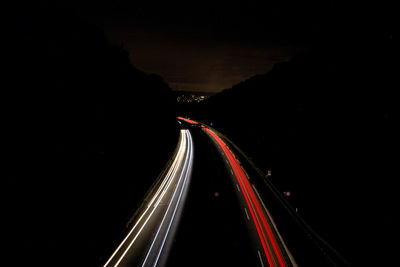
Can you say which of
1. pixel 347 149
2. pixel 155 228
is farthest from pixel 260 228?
pixel 347 149

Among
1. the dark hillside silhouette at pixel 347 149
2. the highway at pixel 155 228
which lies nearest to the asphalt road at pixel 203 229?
the highway at pixel 155 228

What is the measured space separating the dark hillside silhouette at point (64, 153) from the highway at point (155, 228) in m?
0.85

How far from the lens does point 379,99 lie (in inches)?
1003

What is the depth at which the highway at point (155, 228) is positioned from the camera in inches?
466

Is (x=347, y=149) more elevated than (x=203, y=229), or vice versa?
(x=347, y=149)

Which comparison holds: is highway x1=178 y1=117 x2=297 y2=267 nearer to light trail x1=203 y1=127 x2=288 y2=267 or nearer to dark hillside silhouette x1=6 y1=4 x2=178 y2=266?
light trail x1=203 y1=127 x2=288 y2=267

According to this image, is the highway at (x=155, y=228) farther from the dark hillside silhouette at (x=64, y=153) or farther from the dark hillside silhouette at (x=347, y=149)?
the dark hillside silhouette at (x=347, y=149)

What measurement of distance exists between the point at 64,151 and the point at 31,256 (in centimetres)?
843

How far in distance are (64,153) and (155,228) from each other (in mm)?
9897

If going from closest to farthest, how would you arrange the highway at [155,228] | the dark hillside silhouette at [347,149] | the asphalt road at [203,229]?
1. the highway at [155,228]
2. the asphalt road at [203,229]
3. the dark hillside silhouette at [347,149]

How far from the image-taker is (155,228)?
14773 mm

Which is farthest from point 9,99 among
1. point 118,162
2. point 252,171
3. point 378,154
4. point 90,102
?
point 378,154

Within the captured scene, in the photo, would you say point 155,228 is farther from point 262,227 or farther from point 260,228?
point 262,227

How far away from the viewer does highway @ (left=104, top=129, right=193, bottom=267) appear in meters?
11.8
